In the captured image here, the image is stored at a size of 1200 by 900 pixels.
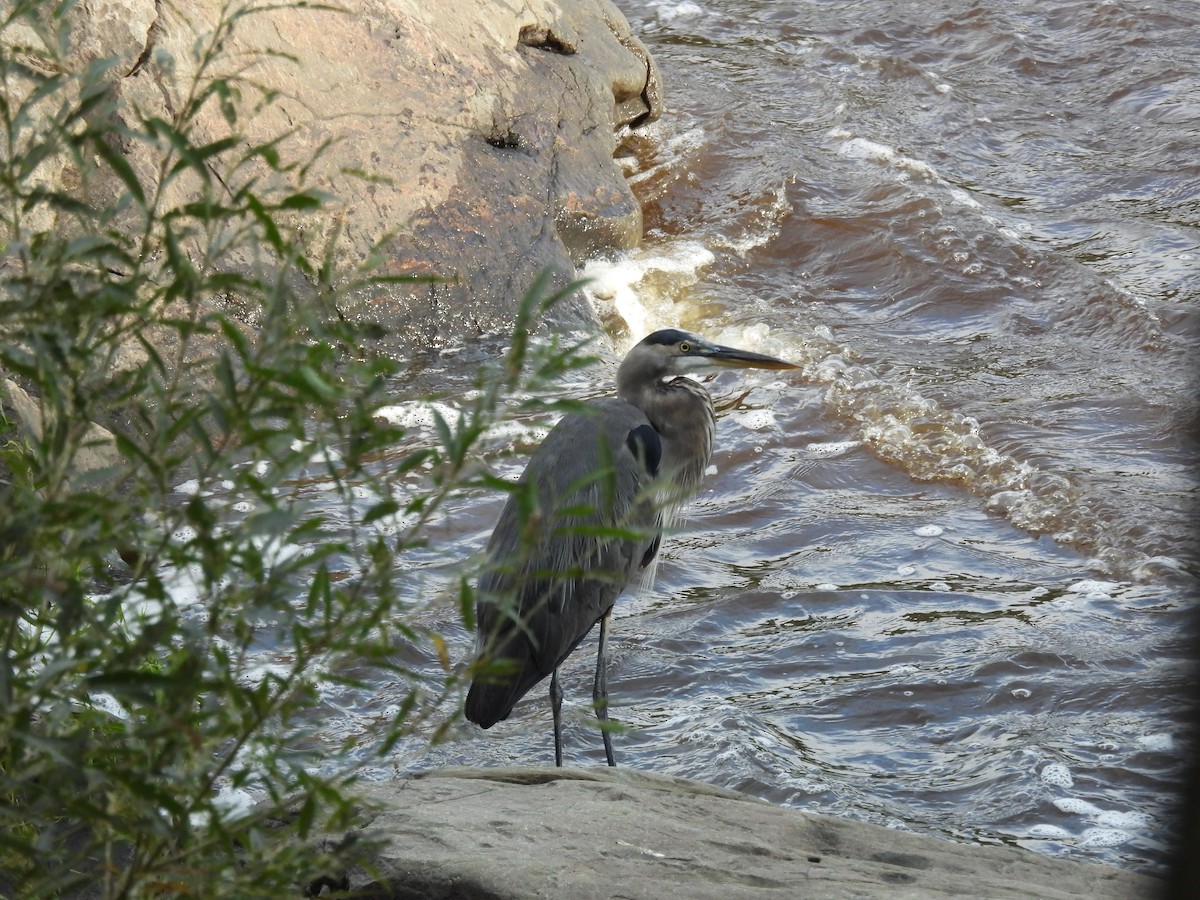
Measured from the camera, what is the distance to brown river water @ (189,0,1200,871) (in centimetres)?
464

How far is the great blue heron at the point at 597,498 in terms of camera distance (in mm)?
4250

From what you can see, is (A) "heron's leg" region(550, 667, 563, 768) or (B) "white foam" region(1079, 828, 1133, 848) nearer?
(B) "white foam" region(1079, 828, 1133, 848)

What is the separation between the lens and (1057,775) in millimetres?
4434

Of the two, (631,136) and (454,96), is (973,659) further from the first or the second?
(631,136)

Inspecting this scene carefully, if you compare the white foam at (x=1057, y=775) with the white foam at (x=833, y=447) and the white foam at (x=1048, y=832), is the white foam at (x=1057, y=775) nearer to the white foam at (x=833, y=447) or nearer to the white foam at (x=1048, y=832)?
the white foam at (x=1048, y=832)

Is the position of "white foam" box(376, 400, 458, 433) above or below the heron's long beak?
below

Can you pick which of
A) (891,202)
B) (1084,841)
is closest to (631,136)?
(891,202)

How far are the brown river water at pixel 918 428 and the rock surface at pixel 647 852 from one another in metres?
0.26

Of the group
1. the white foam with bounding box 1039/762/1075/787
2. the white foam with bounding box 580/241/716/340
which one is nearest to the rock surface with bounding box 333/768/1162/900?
the white foam with bounding box 1039/762/1075/787

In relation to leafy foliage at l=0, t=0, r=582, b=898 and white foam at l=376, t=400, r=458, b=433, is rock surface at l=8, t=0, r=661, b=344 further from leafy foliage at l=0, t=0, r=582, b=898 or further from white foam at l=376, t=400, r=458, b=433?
leafy foliage at l=0, t=0, r=582, b=898

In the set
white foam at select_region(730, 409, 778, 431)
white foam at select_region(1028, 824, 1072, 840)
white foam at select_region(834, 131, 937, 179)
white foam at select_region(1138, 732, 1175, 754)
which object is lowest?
white foam at select_region(1028, 824, 1072, 840)

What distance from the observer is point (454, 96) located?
7551mm

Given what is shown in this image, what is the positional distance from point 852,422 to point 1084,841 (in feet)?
10.4

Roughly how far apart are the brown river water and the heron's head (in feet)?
2.49
